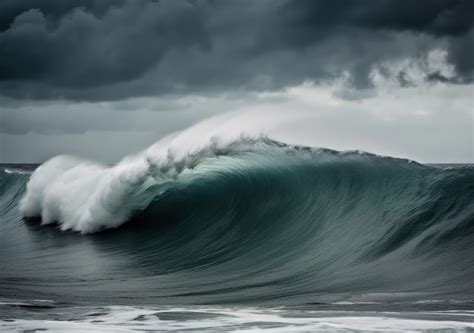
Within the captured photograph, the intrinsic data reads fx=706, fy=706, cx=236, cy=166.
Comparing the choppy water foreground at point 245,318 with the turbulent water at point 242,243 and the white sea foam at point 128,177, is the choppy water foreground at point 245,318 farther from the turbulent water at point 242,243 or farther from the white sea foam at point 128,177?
the white sea foam at point 128,177

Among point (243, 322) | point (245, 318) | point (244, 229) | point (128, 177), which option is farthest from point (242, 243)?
point (243, 322)

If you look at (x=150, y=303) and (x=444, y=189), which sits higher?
(x=444, y=189)

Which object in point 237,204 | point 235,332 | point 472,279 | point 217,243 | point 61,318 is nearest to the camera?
point 235,332

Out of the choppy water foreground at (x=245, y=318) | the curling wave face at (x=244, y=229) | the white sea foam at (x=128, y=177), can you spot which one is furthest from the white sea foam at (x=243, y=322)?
the white sea foam at (x=128, y=177)

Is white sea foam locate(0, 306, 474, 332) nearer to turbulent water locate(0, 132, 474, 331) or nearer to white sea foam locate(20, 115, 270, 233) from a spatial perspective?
turbulent water locate(0, 132, 474, 331)

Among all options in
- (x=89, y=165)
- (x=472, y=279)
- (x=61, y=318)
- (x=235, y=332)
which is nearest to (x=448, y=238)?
(x=472, y=279)

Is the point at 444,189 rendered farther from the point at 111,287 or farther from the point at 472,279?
the point at 111,287
